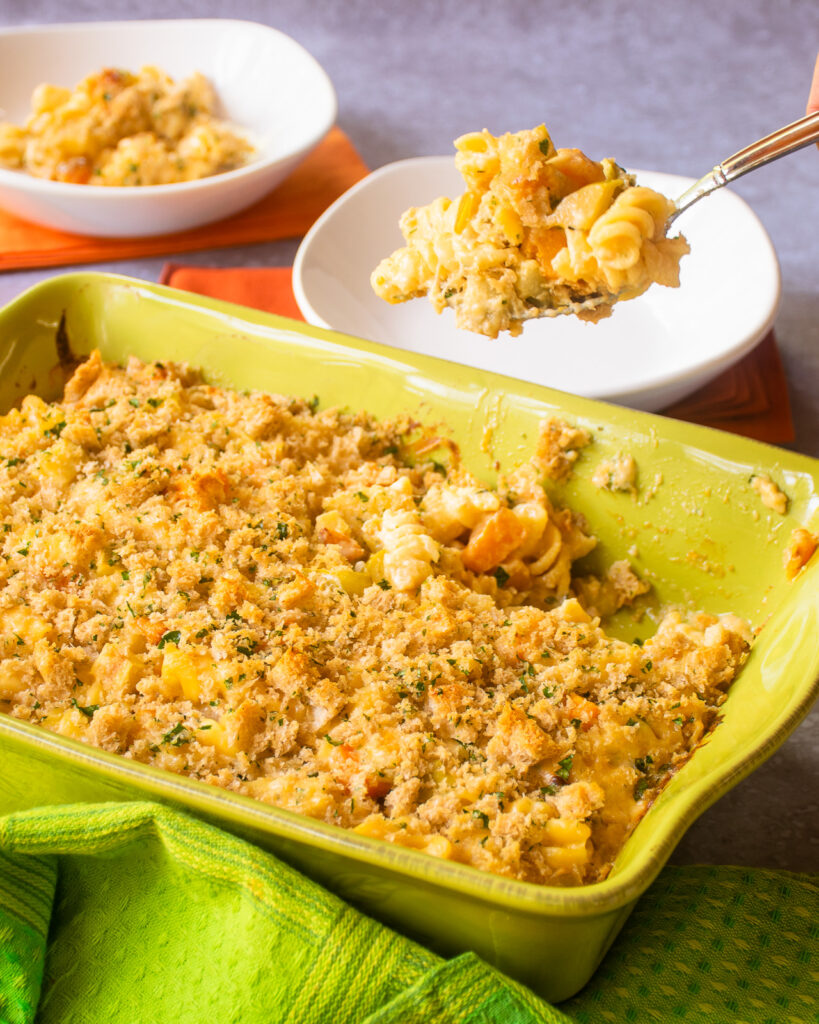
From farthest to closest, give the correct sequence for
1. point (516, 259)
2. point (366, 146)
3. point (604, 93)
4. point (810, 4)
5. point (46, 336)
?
1. point (810, 4)
2. point (604, 93)
3. point (366, 146)
4. point (46, 336)
5. point (516, 259)

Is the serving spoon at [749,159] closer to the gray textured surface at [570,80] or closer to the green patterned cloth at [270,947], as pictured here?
the green patterned cloth at [270,947]

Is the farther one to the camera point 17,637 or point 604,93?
point 604,93

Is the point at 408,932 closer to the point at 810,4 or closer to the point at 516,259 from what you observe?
the point at 516,259

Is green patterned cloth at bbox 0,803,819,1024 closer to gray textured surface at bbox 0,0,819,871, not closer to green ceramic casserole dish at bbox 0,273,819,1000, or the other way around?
green ceramic casserole dish at bbox 0,273,819,1000

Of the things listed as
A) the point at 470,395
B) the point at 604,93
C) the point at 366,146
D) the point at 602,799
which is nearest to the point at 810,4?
the point at 604,93

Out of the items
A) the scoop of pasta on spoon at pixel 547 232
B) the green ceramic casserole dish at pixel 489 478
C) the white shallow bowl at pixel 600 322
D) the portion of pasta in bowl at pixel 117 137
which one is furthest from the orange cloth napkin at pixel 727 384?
the scoop of pasta on spoon at pixel 547 232

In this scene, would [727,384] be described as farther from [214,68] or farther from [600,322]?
[214,68]

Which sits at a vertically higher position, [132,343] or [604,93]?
[132,343]
